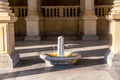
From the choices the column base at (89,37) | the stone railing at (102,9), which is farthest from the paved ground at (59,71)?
the stone railing at (102,9)

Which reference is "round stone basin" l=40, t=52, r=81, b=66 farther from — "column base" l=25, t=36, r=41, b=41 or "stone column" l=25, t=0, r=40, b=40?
"stone column" l=25, t=0, r=40, b=40

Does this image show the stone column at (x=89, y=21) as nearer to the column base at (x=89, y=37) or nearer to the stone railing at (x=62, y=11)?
the column base at (x=89, y=37)

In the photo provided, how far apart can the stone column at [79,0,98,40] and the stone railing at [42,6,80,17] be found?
1729 mm

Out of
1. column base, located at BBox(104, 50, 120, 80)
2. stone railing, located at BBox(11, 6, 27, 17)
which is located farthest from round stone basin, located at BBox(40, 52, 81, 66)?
stone railing, located at BBox(11, 6, 27, 17)

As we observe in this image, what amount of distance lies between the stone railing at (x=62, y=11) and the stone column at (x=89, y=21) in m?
1.73

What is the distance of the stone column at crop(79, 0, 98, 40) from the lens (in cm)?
1534

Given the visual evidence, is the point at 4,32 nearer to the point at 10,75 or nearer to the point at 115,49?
the point at 10,75

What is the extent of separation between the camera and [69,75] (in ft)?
22.6

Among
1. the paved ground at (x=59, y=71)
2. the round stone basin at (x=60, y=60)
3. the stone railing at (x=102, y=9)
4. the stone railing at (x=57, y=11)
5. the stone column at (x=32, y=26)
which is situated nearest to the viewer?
the paved ground at (x=59, y=71)

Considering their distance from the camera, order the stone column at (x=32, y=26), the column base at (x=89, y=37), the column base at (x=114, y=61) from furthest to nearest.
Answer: the stone column at (x=32, y=26) → the column base at (x=89, y=37) → the column base at (x=114, y=61)

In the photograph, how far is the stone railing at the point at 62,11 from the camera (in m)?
17.2

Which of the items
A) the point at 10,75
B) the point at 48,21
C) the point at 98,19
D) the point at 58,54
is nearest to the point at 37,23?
the point at 48,21

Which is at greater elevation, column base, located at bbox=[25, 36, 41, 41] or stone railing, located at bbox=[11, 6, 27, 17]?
stone railing, located at bbox=[11, 6, 27, 17]

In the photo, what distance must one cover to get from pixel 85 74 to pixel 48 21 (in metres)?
10.5
